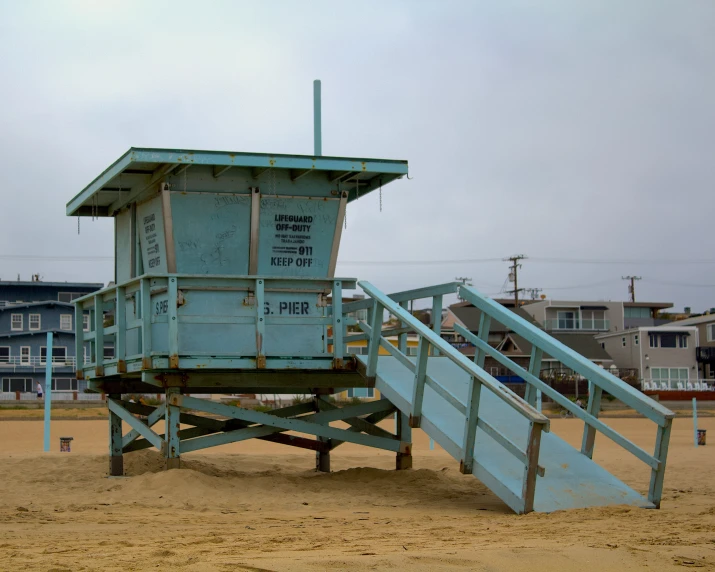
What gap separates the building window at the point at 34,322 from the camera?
61.1m

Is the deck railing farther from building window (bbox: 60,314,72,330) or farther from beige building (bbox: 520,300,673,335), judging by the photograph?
beige building (bbox: 520,300,673,335)

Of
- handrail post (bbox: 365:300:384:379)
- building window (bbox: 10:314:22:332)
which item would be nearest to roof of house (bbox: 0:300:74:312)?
building window (bbox: 10:314:22:332)

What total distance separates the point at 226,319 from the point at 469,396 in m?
3.04

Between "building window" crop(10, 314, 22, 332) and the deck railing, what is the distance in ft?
175

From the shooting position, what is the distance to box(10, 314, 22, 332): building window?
60.8 m

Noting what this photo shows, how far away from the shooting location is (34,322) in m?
61.2

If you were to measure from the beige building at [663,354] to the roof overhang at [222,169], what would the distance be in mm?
56734

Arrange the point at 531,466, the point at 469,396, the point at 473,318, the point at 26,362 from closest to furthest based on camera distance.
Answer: the point at 531,466, the point at 469,396, the point at 26,362, the point at 473,318

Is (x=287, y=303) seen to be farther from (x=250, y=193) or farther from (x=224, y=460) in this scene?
(x=224, y=460)

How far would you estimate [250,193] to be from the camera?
Answer: 37.3ft

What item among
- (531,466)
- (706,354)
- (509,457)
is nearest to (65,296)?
(706,354)

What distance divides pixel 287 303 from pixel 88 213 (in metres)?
3.94

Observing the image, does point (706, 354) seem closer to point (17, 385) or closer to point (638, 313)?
point (638, 313)

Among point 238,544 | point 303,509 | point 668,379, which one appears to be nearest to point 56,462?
point 303,509
